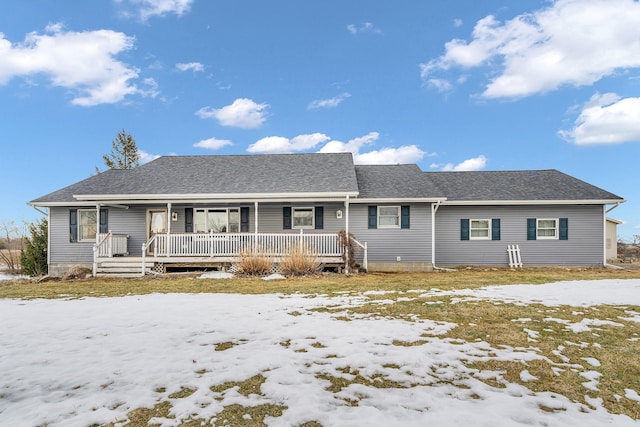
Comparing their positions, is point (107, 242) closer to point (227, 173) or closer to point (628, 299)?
point (227, 173)

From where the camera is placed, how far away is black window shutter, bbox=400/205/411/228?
15.0 m

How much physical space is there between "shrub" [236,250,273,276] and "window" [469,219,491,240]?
9243mm

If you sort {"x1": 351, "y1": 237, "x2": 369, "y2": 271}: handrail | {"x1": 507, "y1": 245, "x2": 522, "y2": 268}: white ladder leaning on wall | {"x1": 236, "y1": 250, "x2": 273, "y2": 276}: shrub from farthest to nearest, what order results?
{"x1": 507, "y1": 245, "x2": 522, "y2": 268}: white ladder leaning on wall, {"x1": 351, "y1": 237, "x2": 369, "y2": 271}: handrail, {"x1": 236, "y1": 250, "x2": 273, "y2": 276}: shrub

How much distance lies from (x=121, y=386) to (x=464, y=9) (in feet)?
60.6

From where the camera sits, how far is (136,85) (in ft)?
67.6

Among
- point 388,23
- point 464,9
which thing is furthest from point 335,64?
point 464,9

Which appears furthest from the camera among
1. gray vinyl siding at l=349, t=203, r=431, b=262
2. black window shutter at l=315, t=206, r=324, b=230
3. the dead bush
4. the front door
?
the front door

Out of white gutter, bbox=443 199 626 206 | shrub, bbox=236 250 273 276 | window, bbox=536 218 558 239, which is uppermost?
white gutter, bbox=443 199 626 206

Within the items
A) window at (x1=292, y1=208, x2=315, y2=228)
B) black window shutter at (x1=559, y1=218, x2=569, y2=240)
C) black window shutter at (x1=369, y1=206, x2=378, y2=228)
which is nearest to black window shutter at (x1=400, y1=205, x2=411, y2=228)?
black window shutter at (x1=369, y1=206, x2=378, y2=228)

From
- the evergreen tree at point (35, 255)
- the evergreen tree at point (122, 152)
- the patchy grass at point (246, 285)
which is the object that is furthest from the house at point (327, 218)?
the evergreen tree at point (122, 152)

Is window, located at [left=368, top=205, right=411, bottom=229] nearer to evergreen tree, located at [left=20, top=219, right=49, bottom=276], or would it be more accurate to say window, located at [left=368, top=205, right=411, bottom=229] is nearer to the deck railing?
the deck railing

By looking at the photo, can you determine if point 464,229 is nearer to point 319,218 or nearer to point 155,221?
point 319,218

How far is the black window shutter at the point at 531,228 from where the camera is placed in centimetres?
1562

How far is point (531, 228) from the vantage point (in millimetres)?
15633
